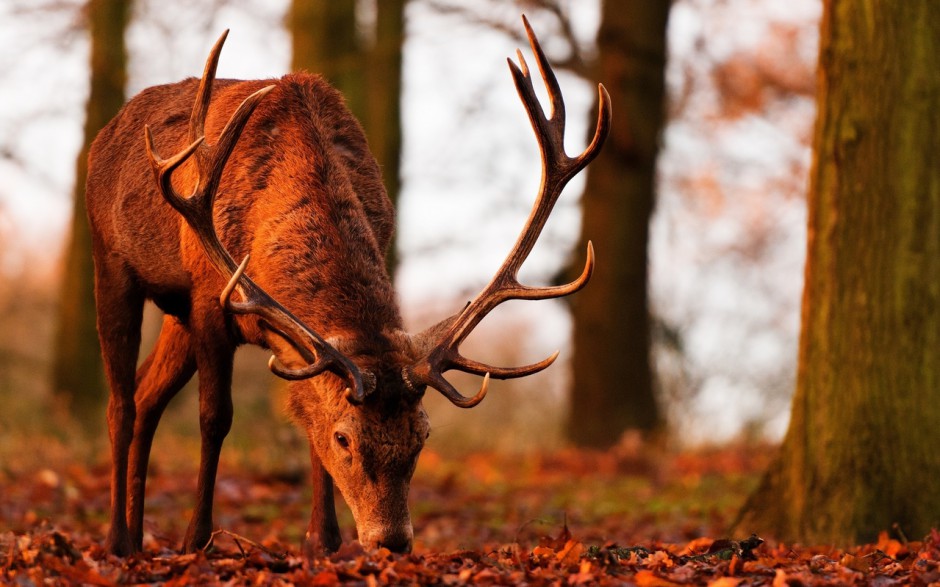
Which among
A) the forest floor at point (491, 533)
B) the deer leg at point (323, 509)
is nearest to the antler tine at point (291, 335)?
the forest floor at point (491, 533)

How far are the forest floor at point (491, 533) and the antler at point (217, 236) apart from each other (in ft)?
2.79

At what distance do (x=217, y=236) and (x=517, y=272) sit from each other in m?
1.52

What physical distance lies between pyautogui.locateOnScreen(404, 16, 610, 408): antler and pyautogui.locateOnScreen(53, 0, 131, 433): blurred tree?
10106 mm

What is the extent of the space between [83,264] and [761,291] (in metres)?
11.0

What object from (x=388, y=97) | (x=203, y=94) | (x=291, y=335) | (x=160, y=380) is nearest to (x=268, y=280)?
(x=291, y=335)

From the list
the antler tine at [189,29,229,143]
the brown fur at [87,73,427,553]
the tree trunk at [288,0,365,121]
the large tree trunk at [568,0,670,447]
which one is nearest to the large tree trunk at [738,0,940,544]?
the brown fur at [87,73,427,553]

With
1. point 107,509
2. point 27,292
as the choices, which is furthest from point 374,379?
point 27,292

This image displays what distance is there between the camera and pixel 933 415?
6.68 m

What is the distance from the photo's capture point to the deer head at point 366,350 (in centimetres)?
547

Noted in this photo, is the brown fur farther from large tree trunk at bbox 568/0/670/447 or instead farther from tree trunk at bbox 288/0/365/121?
large tree trunk at bbox 568/0/670/447

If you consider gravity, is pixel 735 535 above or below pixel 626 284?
below

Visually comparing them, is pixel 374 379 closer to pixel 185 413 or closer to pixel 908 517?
pixel 908 517

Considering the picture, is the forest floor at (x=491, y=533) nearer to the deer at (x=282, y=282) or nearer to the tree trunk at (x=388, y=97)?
the deer at (x=282, y=282)

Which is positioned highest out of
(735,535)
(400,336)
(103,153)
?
(103,153)
